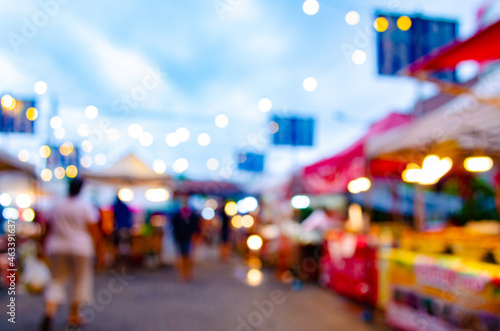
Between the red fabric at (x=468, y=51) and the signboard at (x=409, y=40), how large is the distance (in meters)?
1.37

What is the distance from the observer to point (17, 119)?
1243 centimetres

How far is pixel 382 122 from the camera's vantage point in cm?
1218

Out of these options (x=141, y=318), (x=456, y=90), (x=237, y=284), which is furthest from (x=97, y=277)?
(x=456, y=90)

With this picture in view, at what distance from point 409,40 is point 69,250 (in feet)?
20.1

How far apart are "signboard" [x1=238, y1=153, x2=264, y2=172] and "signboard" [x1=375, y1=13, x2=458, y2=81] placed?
19.6 m

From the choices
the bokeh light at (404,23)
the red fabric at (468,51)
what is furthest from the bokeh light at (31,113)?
the red fabric at (468,51)

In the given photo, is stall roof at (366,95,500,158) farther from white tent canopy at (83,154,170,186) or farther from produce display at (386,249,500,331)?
white tent canopy at (83,154,170,186)

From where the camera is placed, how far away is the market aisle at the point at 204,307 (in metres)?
6.64

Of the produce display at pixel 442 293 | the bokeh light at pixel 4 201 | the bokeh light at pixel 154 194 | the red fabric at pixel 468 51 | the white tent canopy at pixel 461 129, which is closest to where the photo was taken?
the red fabric at pixel 468 51

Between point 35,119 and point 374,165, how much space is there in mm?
9189

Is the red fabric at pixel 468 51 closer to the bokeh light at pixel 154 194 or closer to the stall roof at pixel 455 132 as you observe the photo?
the stall roof at pixel 455 132

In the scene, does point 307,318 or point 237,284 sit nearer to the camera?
point 307,318

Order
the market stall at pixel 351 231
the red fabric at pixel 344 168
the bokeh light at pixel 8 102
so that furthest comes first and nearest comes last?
the bokeh light at pixel 8 102
the red fabric at pixel 344 168
the market stall at pixel 351 231

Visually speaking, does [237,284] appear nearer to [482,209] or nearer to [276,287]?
[276,287]
